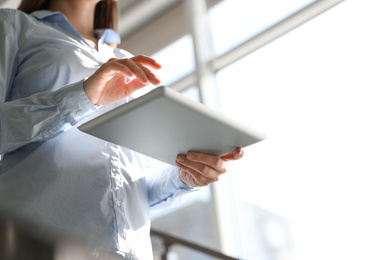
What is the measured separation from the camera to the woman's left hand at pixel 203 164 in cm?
139

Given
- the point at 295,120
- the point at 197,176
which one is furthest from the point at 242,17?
the point at 197,176

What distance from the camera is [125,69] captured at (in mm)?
1236

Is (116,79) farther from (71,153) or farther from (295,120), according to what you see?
(295,120)

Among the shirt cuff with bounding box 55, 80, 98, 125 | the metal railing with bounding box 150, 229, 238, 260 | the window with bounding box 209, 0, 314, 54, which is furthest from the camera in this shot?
the window with bounding box 209, 0, 314, 54

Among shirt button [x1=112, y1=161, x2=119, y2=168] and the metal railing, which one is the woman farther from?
the metal railing

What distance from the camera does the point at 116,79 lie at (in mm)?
1323

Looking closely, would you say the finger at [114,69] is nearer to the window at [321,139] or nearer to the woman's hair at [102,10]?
the woman's hair at [102,10]

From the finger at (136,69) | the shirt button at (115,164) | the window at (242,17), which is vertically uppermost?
the window at (242,17)

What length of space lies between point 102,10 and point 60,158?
0.82 metres

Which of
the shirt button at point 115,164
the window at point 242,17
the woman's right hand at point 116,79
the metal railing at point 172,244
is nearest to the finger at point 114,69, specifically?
the woman's right hand at point 116,79

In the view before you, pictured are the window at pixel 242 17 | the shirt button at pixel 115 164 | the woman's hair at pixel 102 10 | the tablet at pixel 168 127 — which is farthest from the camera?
the window at pixel 242 17

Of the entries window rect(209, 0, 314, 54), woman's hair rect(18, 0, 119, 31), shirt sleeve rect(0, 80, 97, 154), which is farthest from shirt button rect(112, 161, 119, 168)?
window rect(209, 0, 314, 54)

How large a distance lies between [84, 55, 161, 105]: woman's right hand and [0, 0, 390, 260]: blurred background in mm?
2464

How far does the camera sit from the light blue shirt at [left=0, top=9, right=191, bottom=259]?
127 centimetres
